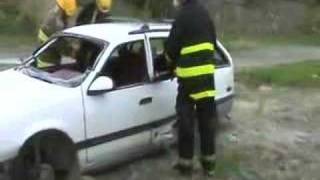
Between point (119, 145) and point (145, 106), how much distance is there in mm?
525

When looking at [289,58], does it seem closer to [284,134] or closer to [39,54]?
[284,134]

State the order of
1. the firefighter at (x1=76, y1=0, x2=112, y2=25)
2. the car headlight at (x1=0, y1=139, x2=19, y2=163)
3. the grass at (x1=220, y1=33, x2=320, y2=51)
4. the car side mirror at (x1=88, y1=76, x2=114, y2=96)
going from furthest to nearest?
the grass at (x1=220, y1=33, x2=320, y2=51), the firefighter at (x1=76, y1=0, x2=112, y2=25), the car side mirror at (x1=88, y1=76, x2=114, y2=96), the car headlight at (x1=0, y1=139, x2=19, y2=163)

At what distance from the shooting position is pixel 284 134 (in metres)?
9.61

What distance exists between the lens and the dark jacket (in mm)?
7523

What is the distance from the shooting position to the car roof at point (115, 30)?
780cm

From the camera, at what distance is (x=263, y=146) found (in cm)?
893

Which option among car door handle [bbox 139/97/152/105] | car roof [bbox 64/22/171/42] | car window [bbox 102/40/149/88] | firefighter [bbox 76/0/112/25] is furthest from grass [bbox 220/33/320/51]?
car door handle [bbox 139/97/152/105]

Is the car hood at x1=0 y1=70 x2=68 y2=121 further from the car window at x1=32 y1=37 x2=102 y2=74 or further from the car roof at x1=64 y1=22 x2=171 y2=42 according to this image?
the car roof at x1=64 y1=22 x2=171 y2=42

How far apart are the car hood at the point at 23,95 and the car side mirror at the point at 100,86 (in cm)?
32

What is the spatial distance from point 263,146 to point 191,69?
72.2 inches

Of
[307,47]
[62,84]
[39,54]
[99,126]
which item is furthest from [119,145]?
[307,47]

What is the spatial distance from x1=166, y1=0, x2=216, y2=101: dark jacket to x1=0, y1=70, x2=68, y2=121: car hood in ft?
4.15

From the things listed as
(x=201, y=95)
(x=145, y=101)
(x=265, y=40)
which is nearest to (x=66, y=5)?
(x=145, y=101)

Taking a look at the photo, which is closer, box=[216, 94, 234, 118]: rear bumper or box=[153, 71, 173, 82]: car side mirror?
box=[153, 71, 173, 82]: car side mirror
